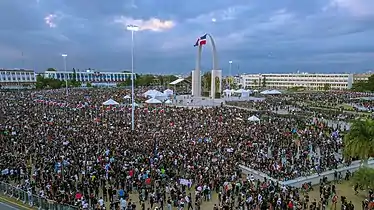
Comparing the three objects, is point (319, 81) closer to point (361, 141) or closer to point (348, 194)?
point (361, 141)

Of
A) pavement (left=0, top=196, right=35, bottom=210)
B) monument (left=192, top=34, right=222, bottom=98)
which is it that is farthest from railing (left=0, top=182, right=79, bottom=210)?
monument (left=192, top=34, right=222, bottom=98)

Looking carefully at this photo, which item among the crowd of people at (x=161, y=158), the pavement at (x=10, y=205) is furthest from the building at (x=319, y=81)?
the pavement at (x=10, y=205)

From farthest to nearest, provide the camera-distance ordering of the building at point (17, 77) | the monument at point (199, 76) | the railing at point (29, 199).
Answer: the building at point (17, 77) < the monument at point (199, 76) < the railing at point (29, 199)

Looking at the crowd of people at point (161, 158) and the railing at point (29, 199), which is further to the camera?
the crowd of people at point (161, 158)

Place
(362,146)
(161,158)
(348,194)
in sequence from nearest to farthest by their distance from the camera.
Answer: (348,194) → (362,146) → (161,158)

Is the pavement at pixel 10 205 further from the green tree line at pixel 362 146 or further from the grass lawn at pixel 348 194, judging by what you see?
the green tree line at pixel 362 146

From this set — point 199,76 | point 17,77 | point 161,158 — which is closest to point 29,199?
point 161,158
